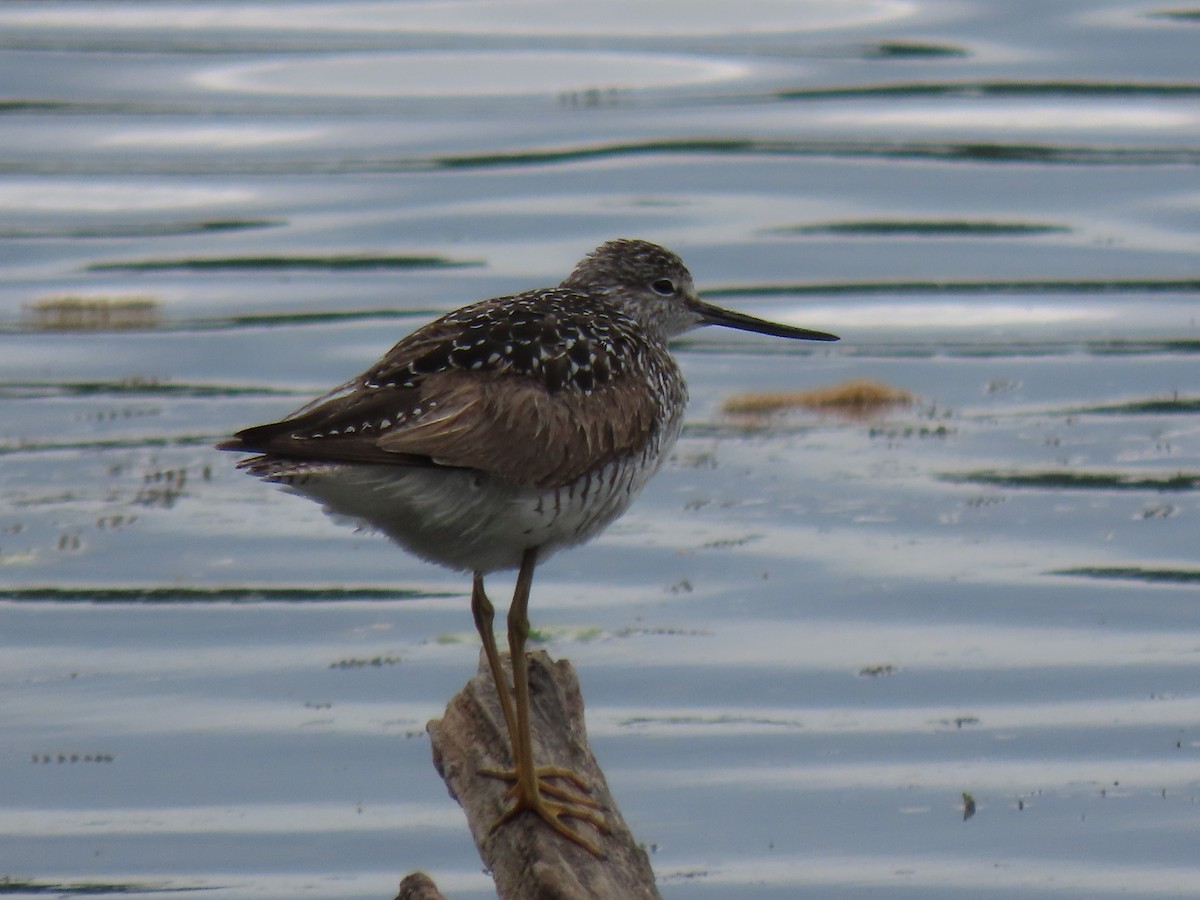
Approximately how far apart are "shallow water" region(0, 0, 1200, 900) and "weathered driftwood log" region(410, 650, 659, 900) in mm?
1802

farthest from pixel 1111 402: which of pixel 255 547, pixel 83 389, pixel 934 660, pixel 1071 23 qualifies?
pixel 1071 23

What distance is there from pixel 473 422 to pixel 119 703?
435 cm

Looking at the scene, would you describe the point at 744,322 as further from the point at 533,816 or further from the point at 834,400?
the point at 834,400

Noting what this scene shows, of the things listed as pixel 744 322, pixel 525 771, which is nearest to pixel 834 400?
pixel 744 322

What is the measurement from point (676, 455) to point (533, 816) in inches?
285

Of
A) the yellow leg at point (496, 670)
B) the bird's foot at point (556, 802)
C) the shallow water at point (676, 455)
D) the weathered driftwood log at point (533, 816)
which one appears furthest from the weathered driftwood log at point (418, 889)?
the shallow water at point (676, 455)

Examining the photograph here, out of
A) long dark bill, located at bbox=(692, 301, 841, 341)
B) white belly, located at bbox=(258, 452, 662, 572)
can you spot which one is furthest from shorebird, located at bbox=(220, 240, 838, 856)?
long dark bill, located at bbox=(692, 301, 841, 341)

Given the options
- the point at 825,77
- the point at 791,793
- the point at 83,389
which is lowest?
the point at 791,793

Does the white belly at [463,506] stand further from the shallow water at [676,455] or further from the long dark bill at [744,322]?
the shallow water at [676,455]

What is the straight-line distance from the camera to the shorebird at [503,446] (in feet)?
21.1

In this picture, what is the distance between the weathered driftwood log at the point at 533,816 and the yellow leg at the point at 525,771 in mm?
30

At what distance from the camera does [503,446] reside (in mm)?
6770

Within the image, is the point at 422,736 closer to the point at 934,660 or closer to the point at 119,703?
the point at 119,703

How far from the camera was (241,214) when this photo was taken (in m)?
Result: 20.1
